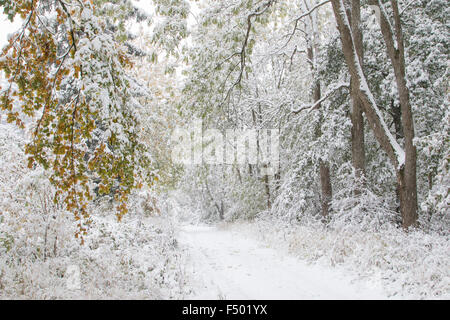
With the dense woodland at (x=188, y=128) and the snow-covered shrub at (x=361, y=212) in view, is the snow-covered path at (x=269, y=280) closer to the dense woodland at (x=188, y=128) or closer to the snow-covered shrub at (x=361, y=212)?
the dense woodland at (x=188, y=128)

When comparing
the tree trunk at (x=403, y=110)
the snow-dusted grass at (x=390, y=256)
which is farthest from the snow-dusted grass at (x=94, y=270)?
the tree trunk at (x=403, y=110)

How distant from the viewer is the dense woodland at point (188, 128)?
3.98 meters

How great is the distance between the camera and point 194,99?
332 inches

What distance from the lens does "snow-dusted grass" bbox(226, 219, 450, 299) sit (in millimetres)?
4699

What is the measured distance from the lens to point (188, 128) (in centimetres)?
908

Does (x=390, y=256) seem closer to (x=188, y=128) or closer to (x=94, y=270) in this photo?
(x=94, y=270)

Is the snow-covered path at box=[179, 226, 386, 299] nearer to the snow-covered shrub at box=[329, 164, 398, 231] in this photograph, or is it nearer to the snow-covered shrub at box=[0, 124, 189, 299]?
the snow-covered shrub at box=[0, 124, 189, 299]

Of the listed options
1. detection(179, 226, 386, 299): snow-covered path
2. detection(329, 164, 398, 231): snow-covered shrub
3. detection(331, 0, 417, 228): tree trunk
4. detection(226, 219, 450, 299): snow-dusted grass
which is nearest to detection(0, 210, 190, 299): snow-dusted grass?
detection(179, 226, 386, 299): snow-covered path

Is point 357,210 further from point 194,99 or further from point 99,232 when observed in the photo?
point 99,232

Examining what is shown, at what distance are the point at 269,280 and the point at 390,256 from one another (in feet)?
7.90

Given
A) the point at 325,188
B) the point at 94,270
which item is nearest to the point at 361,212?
the point at 325,188

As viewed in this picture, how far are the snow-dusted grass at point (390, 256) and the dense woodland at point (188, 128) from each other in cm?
3

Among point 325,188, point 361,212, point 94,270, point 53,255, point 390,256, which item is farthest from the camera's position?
point 325,188

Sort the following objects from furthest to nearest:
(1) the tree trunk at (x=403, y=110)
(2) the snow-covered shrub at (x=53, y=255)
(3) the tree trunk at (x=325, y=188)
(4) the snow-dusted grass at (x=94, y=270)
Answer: (3) the tree trunk at (x=325, y=188) < (1) the tree trunk at (x=403, y=110) < (2) the snow-covered shrub at (x=53, y=255) < (4) the snow-dusted grass at (x=94, y=270)
